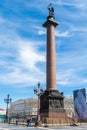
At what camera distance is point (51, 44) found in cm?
3944

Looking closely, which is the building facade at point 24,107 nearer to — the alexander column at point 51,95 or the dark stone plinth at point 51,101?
the dark stone plinth at point 51,101

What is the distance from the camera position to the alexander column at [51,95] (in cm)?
3536

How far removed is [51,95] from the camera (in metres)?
36.4

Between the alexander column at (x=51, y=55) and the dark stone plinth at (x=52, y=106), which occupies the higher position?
the alexander column at (x=51, y=55)

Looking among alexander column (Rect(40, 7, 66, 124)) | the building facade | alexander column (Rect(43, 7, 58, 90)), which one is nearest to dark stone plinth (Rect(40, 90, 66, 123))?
alexander column (Rect(40, 7, 66, 124))

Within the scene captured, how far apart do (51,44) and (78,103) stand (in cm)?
2662

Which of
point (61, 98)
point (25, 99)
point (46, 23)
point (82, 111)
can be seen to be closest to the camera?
point (61, 98)

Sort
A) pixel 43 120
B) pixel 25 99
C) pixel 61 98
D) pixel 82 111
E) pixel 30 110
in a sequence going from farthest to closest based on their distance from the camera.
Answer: pixel 25 99 < pixel 30 110 < pixel 82 111 < pixel 61 98 < pixel 43 120

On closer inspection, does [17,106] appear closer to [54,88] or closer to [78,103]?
[78,103]

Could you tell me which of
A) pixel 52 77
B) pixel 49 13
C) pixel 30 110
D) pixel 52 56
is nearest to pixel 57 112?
pixel 52 77

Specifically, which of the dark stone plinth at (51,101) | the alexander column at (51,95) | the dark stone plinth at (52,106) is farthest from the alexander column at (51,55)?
the dark stone plinth at (52,106)

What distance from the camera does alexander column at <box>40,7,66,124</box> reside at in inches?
1392

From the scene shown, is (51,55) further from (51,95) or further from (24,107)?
(24,107)

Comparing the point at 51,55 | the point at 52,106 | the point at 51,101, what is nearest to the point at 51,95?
the point at 51,101
